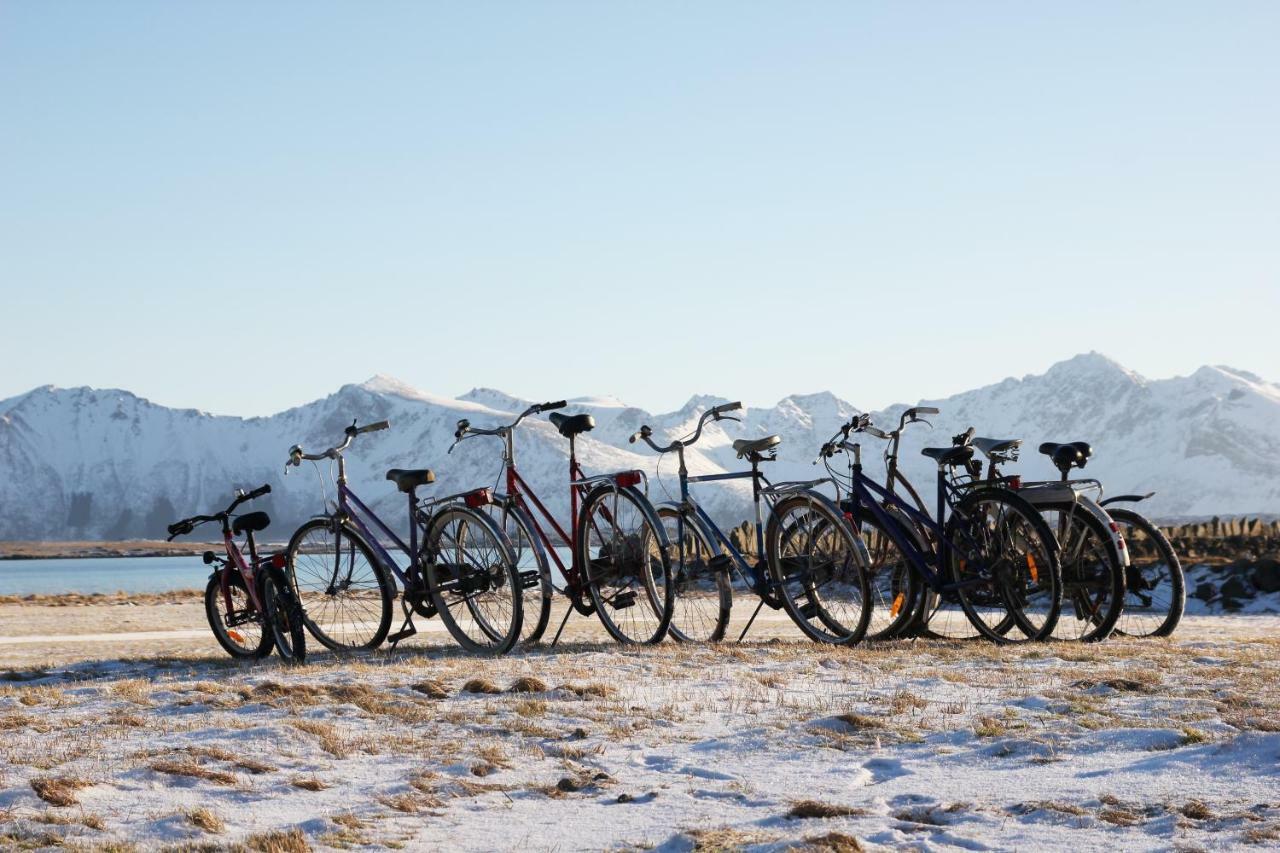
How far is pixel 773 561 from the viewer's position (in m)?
10.8

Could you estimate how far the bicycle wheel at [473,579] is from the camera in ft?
32.4

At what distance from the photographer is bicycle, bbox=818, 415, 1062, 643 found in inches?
394

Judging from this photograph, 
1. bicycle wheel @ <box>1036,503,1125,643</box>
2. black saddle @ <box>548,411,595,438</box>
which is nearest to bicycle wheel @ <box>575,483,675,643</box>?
black saddle @ <box>548,411,595,438</box>

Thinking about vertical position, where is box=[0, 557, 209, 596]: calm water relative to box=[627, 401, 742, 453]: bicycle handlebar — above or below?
below

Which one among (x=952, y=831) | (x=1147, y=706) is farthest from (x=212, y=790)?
(x=1147, y=706)

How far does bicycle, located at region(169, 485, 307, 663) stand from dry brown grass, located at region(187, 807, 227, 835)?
4.48 m

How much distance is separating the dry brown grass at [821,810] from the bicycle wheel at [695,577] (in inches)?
195

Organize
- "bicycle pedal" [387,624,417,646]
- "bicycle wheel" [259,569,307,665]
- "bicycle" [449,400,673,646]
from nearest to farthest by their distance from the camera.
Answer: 1. "bicycle wheel" [259,569,307,665]
2. "bicycle" [449,400,673,646]
3. "bicycle pedal" [387,624,417,646]

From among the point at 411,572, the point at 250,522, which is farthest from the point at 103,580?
the point at 411,572

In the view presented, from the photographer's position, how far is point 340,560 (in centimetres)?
1057

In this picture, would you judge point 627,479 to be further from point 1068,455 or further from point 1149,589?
point 1149,589

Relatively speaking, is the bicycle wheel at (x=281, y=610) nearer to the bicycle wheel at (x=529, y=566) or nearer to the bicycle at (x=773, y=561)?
the bicycle wheel at (x=529, y=566)

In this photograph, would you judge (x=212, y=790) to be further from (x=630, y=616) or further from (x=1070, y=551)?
(x=1070, y=551)

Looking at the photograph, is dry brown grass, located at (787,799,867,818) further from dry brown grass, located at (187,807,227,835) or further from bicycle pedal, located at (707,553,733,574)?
bicycle pedal, located at (707,553,733,574)
